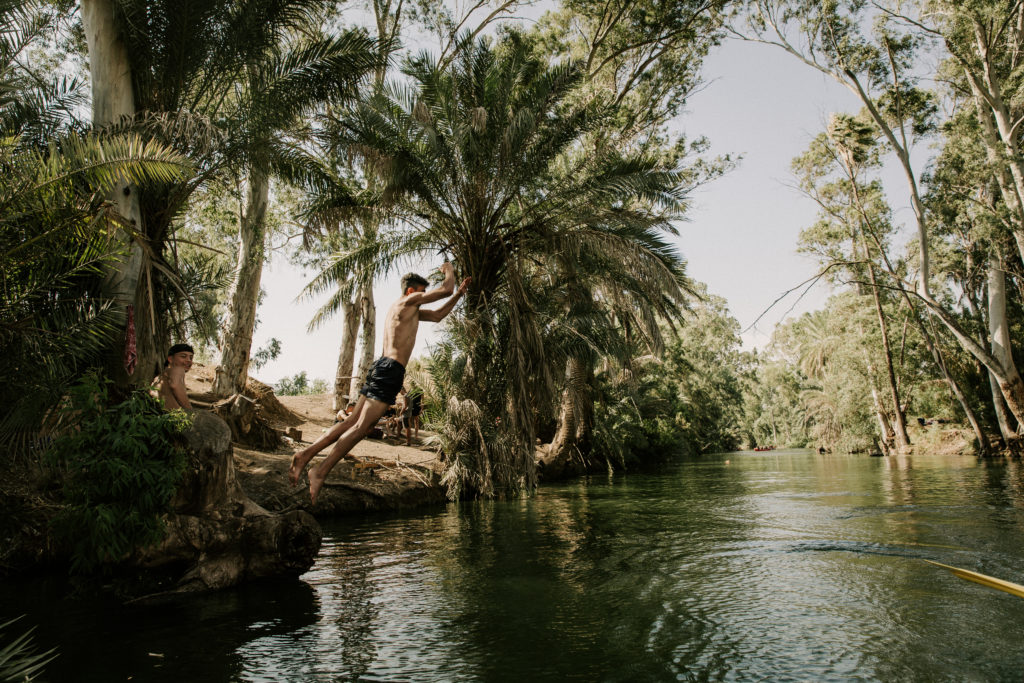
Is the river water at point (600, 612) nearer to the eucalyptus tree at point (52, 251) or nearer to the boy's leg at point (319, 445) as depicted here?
the boy's leg at point (319, 445)

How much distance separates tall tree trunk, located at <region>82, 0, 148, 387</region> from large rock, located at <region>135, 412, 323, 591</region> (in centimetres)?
155

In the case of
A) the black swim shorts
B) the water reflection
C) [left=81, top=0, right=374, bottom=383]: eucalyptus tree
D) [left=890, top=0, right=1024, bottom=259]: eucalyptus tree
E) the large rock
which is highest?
[left=890, top=0, right=1024, bottom=259]: eucalyptus tree

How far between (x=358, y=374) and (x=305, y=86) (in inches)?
489

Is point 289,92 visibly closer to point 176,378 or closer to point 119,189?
point 119,189

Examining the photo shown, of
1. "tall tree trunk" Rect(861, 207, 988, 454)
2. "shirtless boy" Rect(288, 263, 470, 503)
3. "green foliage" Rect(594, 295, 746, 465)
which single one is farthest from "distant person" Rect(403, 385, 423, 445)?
"tall tree trunk" Rect(861, 207, 988, 454)

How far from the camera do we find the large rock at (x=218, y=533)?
642 cm

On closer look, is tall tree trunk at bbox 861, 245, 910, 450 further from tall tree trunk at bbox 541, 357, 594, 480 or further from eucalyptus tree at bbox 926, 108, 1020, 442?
tall tree trunk at bbox 541, 357, 594, 480

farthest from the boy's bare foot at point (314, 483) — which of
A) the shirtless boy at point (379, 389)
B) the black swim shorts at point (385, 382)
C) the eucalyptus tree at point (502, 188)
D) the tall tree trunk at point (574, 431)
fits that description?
the tall tree trunk at point (574, 431)

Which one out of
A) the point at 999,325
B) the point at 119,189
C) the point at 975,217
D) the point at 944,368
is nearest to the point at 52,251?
the point at 119,189

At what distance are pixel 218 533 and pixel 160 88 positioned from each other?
6.26 m

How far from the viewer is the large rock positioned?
21.1ft

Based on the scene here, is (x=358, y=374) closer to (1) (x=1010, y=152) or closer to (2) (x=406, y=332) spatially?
(2) (x=406, y=332)

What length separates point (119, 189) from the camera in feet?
25.1

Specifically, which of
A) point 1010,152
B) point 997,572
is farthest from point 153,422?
point 1010,152
